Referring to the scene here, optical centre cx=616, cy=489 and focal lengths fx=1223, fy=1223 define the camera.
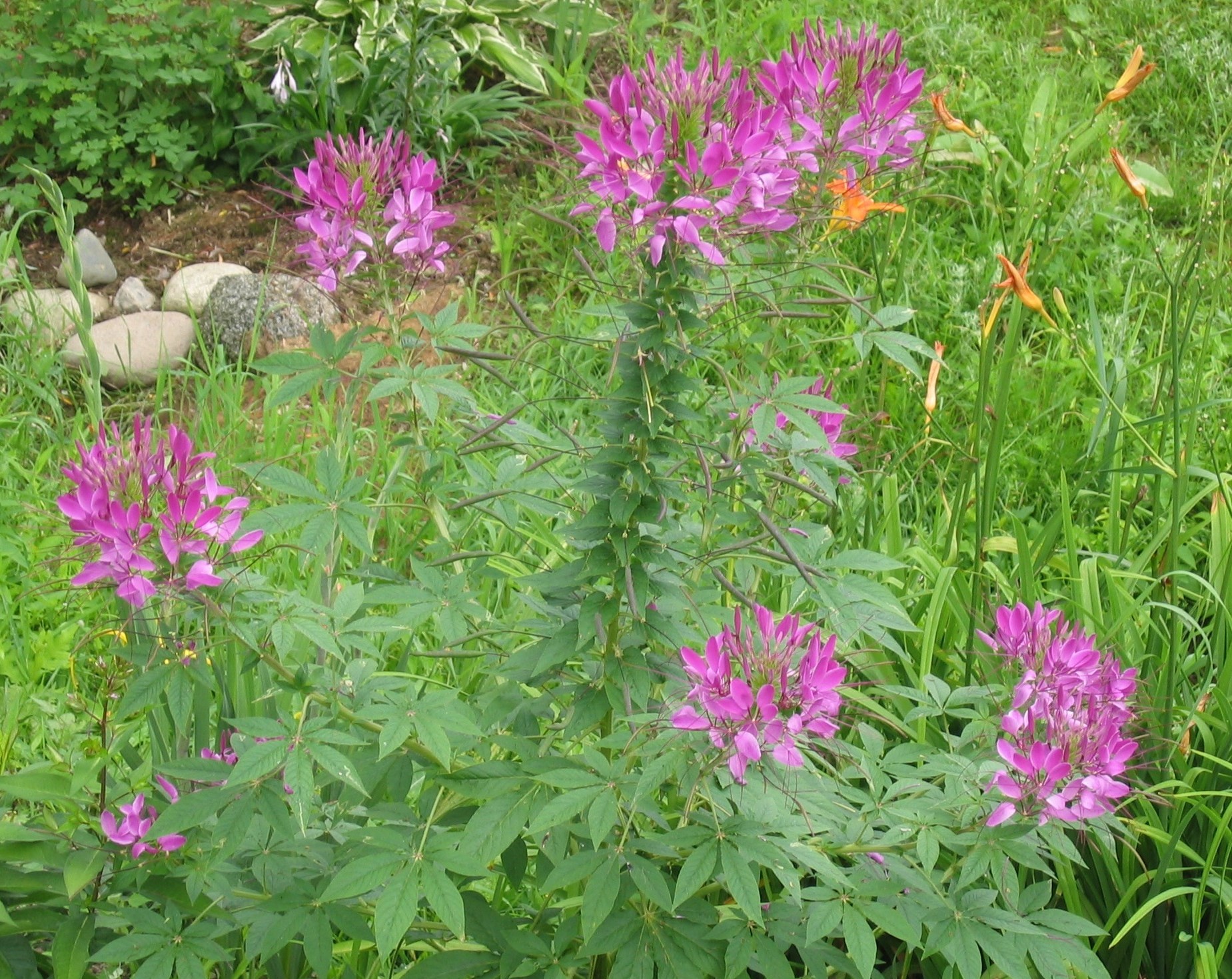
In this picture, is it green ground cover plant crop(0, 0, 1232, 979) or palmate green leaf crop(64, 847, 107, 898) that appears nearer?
green ground cover plant crop(0, 0, 1232, 979)

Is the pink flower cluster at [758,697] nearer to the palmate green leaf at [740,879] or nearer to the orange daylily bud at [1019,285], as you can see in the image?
the palmate green leaf at [740,879]

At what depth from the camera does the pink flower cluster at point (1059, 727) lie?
51.2 inches

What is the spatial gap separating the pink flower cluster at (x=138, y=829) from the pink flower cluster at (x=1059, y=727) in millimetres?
934

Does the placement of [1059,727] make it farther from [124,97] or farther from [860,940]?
[124,97]

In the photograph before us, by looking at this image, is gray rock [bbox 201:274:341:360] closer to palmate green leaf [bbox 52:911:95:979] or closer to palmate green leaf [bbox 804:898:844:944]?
palmate green leaf [bbox 52:911:95:979]

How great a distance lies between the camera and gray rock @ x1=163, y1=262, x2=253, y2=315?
146 inches

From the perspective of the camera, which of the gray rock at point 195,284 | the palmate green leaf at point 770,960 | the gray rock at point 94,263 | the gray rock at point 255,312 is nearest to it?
the palmate green leaf at point 770,960

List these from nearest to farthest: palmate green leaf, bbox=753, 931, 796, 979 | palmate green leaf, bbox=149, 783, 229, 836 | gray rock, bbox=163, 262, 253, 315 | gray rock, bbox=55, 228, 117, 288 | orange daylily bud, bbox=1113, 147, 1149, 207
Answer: palmate green leaf, bbox=149, 783, 229, 836, palmate green leaf, bbox=753, 931, 796, 979, orange daylily bud, bbox=1113, 147, 1149, 207, gray rock, bbox=163, 262, 253, 315, gray rock, bbox=55, 228, 117, 288

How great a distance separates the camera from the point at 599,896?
4.15 feet

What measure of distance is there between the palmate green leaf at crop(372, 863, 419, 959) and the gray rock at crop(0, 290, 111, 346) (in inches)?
98.0

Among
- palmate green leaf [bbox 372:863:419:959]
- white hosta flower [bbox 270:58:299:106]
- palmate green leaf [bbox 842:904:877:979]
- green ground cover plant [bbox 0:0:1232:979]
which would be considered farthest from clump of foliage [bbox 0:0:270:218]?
palmate green leaf [bbox 842:904:877:979]

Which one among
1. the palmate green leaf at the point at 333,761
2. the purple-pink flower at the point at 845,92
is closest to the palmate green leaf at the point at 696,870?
the palmate green leaf at the point at 333,761

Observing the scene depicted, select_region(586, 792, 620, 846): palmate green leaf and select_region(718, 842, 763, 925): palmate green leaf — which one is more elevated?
select_region(586, 792, 620, 846): palmate green leaf

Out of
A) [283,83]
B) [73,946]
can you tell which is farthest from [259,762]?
[283,83]
